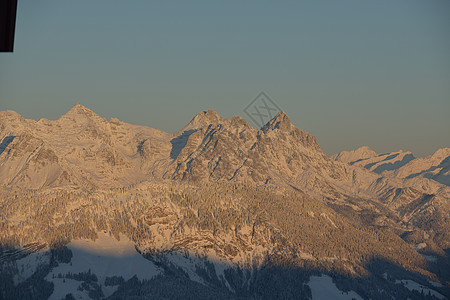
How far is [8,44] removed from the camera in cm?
1524

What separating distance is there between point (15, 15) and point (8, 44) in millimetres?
649

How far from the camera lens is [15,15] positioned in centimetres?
1519
